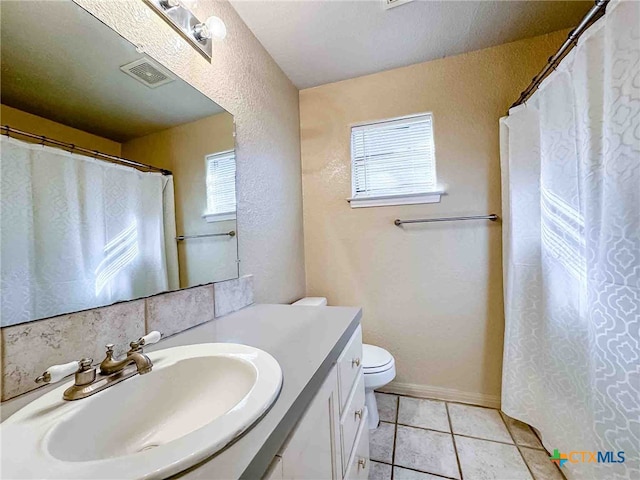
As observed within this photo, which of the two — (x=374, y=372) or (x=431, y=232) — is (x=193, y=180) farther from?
(x=431, y=232)

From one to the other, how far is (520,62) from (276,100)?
1.53 metres

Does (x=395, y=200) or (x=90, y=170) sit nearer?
(x=90, y=170)

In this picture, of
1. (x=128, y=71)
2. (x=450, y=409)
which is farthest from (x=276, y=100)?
(x=450, y=409)

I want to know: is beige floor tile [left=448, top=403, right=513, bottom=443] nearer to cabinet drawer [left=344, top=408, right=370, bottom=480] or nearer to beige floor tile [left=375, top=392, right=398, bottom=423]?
beige floor tile [left=375, top=392, right=398, bottom=423]

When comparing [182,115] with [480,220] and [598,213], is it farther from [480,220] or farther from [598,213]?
[480,220]

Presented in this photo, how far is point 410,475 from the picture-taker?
123cm

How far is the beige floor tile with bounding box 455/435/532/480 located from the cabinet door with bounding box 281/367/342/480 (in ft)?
2.91

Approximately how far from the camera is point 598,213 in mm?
915

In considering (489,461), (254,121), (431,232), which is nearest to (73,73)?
(254,121)

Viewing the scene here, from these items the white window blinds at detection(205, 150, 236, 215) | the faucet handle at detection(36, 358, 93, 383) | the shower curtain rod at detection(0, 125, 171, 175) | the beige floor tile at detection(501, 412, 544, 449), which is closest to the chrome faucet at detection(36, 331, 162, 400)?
the faucet handle at detection(36, 358, 93, 383)

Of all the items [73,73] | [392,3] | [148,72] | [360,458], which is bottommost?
[360,458]

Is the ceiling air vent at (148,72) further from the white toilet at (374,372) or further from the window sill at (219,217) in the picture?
the white toilet at (374,372)

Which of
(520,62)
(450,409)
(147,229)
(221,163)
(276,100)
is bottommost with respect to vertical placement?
(450,409)

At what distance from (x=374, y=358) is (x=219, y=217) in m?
1.16
